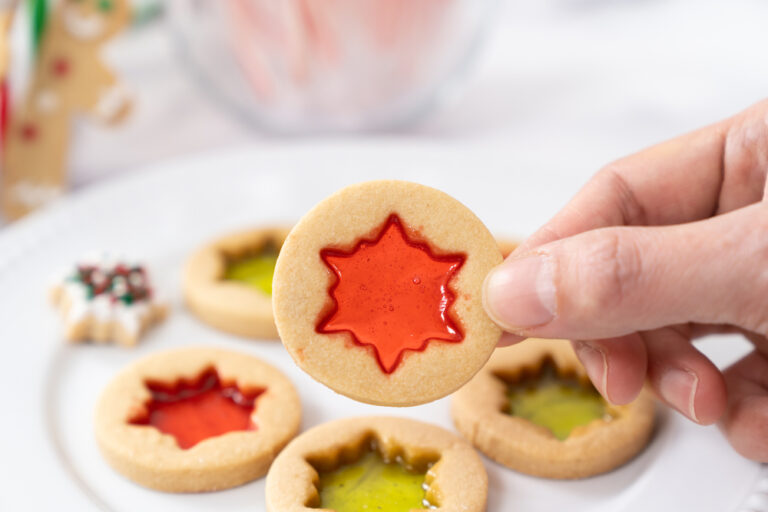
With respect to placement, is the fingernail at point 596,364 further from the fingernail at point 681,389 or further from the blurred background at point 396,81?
the blurred background at point 396,81

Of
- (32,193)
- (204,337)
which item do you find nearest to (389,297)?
(204,337)

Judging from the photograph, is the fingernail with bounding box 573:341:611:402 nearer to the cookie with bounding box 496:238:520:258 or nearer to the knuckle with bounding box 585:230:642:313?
the knuckle with bounding box 585:230:642:313

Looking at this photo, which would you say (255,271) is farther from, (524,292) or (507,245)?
(524,292)

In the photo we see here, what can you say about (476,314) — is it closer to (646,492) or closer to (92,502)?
(646,492)

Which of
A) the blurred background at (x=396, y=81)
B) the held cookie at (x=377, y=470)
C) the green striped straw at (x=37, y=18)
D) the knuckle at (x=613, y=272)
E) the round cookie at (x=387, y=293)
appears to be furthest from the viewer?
the blurred background at (x=396, y=81)

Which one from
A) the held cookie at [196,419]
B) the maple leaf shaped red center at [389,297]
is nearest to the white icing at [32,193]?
the held cookie at [196,419]

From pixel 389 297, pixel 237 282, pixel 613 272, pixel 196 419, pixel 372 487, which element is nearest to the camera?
pixel 613 272
